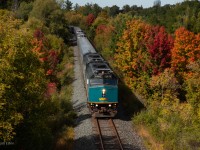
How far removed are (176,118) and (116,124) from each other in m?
4.65

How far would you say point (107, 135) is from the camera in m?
22.8

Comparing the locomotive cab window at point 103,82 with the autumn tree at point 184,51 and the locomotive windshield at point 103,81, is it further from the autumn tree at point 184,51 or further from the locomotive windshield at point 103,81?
the autumn tree at point 184,51

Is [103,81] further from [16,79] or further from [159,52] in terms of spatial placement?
[159,52]

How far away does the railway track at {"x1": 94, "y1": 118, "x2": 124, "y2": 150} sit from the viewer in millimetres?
20719

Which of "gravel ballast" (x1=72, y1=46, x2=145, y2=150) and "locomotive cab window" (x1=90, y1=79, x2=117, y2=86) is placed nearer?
"gravel ballast" (x1=72, y1=46, x2=145, y2=150)

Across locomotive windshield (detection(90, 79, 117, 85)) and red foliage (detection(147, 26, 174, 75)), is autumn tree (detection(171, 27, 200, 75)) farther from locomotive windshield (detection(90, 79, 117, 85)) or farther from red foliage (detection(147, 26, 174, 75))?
locomotive windshield (detection(90, 79, 117, 85))

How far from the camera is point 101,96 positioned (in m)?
25.4

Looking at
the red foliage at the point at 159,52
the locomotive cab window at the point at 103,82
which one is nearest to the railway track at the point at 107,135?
the locomotive cab window at the point at 103,82

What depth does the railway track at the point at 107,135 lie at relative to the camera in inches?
816

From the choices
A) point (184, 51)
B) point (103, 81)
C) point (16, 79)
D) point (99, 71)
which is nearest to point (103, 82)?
point (103, 81)

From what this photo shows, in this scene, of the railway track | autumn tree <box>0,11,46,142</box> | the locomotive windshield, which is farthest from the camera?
the locomotive windshield

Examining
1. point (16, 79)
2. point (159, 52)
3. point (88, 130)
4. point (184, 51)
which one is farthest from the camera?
point (184, 51)

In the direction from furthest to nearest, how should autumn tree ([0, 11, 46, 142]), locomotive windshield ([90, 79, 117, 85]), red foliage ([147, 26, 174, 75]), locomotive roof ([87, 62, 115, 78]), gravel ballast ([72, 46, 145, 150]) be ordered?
red foliage ([147, 26, 174, 75]), locomotive roof ([87, 62, 115, 78]), locomotive windshield ([90, 79, 117, 85]), gravel ballast ([72, 46, 145, 150]), autumn tree ([0, 11, 46, 142])

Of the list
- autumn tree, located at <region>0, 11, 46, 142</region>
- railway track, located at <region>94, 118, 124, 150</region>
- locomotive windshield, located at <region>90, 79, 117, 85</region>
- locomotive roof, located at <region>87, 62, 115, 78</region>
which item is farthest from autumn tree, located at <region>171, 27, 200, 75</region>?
autumn tree, located at <region>0, 11, 46, 142</region>
